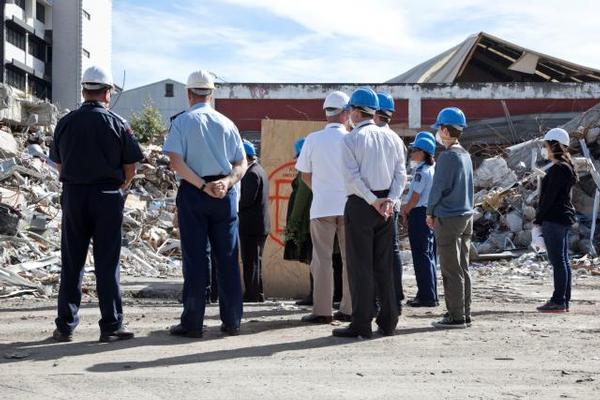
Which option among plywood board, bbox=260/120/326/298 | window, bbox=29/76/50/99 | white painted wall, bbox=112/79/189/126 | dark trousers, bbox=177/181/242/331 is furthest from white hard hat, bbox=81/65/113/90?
white painted wall, bbox=112/79/189/126

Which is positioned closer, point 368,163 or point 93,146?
point 93,146

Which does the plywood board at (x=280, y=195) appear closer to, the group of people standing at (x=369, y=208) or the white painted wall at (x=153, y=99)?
the group of people standing at (x=369, y=208)

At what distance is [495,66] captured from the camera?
36.3 m

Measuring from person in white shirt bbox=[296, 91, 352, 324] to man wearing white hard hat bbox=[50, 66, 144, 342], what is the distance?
179 cm

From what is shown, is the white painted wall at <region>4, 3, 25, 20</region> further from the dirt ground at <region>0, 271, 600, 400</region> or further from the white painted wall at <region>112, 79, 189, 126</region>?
the dirt ground at <region>0, 271, 600, 400</region>

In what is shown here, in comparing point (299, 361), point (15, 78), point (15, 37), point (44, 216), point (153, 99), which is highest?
point (15, 37)

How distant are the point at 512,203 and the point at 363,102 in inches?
502

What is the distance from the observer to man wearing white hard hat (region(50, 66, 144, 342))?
6.71 metres

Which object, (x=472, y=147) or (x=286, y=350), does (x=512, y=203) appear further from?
(x=286, y=350)

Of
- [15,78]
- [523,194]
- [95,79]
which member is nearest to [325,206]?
[95,79]

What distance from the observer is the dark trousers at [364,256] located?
7102 mm

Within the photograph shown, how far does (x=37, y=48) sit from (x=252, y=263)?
56827 millimetres

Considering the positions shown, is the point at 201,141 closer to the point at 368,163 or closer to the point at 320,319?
the point at 368,163

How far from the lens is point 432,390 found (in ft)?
17.3
